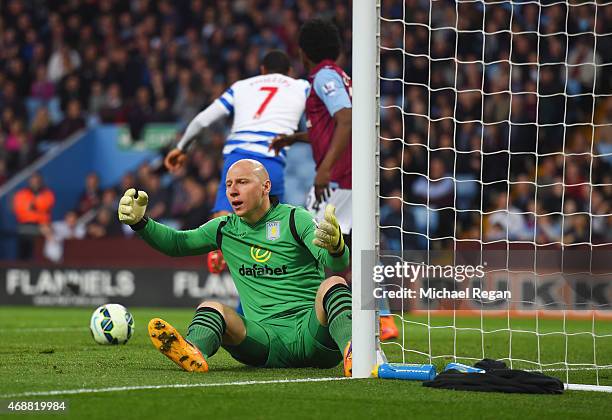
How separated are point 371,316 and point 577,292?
25.5 feet

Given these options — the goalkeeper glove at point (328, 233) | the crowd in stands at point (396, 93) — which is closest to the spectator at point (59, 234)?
the crowd in stands at point (396, 93)

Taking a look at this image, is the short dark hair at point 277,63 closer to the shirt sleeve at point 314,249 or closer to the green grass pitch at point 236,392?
the green grass pitch at point 236,392

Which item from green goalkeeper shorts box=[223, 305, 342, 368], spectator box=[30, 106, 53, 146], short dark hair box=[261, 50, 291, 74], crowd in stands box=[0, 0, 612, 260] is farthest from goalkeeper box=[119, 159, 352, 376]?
spectator box=[30, 106, 53, 146]

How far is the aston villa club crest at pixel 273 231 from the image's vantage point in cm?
591

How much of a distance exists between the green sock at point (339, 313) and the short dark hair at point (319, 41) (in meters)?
2.85

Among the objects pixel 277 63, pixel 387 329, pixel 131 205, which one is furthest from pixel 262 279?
pixel 277 63

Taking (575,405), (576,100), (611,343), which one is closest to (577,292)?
(576,100)

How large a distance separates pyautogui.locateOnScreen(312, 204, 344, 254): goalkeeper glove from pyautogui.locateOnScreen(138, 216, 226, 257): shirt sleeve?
3.36 feet

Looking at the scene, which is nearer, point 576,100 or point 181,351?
point 181,351

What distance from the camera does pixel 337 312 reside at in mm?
5539

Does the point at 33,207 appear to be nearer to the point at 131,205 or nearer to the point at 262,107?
the point at 262,107

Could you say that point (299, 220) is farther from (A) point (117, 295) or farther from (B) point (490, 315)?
(A) point (117, 295)

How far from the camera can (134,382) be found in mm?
5004

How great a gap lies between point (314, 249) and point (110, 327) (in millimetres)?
2623
